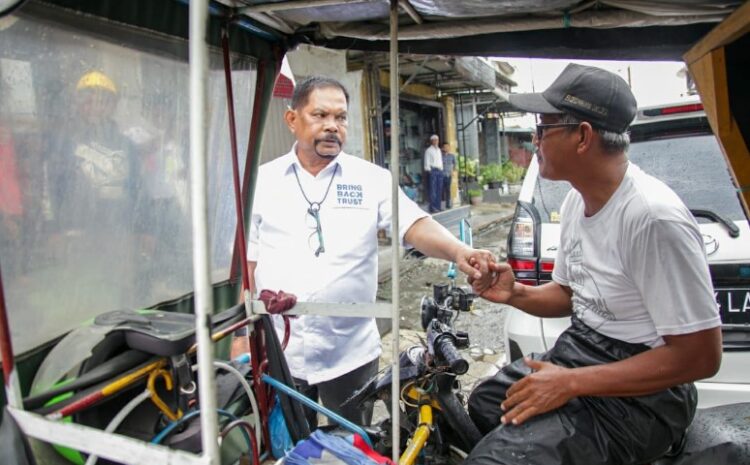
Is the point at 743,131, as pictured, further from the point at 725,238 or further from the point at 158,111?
the point at 158,111

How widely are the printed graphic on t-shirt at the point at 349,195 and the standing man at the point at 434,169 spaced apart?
11487 millimetres

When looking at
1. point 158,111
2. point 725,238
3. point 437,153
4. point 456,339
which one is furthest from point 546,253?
point 437,153

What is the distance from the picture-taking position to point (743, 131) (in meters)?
1.83

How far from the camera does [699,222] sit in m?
2.89

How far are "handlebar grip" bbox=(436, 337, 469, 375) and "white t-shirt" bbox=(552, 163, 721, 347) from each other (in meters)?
0.50

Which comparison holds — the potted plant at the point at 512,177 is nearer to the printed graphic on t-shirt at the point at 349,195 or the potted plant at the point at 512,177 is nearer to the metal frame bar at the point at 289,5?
the printed graphic on t-shirt at the point at 349,195

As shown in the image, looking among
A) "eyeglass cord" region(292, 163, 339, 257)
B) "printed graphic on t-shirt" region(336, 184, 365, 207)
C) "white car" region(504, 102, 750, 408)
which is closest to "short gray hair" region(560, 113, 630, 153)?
"printed graphic on t-shirt" region(336, 184, 365, 207)

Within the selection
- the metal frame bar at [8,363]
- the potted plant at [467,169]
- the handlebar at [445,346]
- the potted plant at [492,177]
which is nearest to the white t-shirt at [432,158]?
the potted plant at [467,169]

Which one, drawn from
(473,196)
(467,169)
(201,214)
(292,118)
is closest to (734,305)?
(292,118)

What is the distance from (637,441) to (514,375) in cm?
51

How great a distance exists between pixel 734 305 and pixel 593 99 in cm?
148

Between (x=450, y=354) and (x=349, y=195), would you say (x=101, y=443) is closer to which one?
(x=450, y=354)

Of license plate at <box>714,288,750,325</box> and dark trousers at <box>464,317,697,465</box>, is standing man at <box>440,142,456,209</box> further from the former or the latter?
dark trousers at <box>464,317,697,465</box>

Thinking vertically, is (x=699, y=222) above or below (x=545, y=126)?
below
